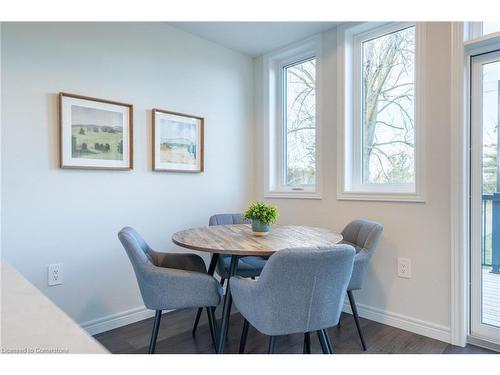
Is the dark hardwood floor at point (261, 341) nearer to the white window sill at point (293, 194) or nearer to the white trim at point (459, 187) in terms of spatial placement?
the white trim at point (459, 187)

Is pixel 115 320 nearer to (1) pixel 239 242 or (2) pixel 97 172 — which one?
(2) pixel 97 172

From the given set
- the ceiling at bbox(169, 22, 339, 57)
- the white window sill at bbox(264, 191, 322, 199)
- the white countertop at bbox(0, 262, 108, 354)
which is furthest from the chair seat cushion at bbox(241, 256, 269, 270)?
the ceiling at bbox(169, 22, 339, 57)

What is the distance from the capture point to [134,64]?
2.46 metres

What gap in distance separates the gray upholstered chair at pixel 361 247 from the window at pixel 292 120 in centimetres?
76

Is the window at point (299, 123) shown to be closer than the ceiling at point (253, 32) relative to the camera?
No

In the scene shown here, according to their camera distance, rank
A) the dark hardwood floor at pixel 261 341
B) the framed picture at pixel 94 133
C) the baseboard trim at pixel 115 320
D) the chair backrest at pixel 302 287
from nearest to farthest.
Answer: the chair backrest at pixel 302 287 < the dark hardwood floor at pixel 261 341 < the framed picture at pixel 94 133 < the baseboard trim at pixel 115 320

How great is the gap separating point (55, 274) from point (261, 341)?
4.91 feet

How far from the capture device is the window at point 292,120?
3033 mm

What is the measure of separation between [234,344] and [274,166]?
1.86m

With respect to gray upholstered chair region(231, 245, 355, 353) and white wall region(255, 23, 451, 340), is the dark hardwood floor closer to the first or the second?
white wall region(255, 23, 451, 340)

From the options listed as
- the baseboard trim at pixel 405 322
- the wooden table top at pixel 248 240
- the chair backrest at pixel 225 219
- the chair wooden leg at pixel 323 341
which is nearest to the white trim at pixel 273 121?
the chair backrest at pixel 225 219

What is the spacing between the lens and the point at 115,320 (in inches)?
92.0
